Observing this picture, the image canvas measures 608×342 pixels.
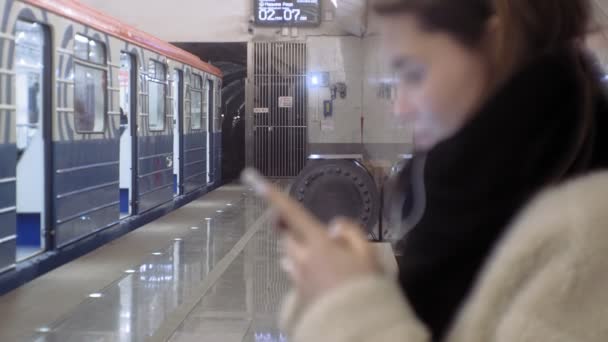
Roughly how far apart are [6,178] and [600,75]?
5636 millimetres

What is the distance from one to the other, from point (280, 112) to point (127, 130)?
8585mm

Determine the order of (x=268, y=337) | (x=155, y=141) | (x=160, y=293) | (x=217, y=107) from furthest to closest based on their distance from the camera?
(x=217, y=107) < (x=155, y=141) < (x=160, y=293) < (x=268, y=337)

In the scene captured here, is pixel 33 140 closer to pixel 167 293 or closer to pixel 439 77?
pixel 167 293

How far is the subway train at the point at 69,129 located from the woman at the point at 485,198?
5.46 m

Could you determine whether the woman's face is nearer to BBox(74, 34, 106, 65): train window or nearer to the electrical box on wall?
BBox(74, 34, 106, 65): train window

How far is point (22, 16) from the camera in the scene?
6.50m

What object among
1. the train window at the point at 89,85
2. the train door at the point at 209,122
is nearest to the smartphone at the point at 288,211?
the train window at the point at 89,85

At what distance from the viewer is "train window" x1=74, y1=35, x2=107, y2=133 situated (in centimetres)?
795

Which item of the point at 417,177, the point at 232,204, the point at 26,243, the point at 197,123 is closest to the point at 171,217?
the point at 232,204

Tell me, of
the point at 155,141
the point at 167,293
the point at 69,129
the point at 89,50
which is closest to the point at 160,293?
the point at 167,293

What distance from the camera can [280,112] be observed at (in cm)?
1886

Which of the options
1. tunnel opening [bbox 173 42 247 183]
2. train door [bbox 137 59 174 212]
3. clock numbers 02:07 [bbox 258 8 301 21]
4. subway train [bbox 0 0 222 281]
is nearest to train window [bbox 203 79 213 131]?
clock numbers 02:07 [bbox 258 8 301 21]

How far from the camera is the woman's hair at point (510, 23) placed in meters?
0.96

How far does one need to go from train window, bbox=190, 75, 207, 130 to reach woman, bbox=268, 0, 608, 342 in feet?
43.8
